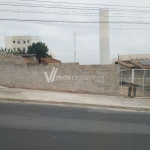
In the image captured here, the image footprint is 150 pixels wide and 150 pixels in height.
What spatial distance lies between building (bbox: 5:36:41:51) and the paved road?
98.3 meters

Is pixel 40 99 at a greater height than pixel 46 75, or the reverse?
pixel 46 75

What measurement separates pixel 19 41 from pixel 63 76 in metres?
95.2

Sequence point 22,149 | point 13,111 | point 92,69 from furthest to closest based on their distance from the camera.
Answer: point 92,69 < point 13,111 < point 22,149

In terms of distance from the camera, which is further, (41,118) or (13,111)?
(13,111)

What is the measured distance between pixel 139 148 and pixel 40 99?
764 centimetres

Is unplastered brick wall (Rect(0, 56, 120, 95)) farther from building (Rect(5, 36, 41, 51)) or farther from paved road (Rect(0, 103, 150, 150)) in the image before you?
building (Rect(5, 36, 41, 51))

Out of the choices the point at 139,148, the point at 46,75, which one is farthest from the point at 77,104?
the point at 139,148

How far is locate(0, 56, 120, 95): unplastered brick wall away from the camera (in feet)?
50.5

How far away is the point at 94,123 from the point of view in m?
7.41

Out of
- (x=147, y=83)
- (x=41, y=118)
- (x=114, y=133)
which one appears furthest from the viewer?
(x=147, y=83)

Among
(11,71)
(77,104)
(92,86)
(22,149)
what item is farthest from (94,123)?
(11,71)

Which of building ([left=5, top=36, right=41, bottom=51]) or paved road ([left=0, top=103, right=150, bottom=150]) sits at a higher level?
building ([left=5, top=36, right=41, bottom=51])

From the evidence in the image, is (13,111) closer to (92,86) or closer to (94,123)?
(94,123)

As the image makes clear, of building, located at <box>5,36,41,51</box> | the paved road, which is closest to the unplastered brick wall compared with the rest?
the paved road
